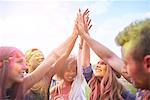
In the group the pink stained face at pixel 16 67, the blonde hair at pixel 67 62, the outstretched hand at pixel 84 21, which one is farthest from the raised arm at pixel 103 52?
the pink stained face at pixel 16 67

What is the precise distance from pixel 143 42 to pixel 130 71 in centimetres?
8

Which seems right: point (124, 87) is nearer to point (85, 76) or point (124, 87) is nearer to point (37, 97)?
point (85, 76)

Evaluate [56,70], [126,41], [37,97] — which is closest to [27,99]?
[37,97]

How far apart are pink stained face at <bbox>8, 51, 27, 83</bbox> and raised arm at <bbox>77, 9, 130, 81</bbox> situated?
349 millimetres

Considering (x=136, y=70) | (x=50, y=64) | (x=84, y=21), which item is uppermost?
(x=84, y=21)

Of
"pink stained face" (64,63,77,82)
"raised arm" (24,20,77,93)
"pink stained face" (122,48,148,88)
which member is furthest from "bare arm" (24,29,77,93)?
"pink stained face" (122,48,148,88)

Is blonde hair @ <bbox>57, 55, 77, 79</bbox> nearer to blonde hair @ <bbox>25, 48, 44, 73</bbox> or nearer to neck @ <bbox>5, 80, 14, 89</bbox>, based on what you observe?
blonde hair @ <bbox>25, 48, 44, 73</bbox>

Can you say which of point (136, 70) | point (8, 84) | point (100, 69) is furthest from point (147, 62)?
point (100, 69)

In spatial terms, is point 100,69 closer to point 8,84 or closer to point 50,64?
point 50,64

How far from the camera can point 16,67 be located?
158 centimetres

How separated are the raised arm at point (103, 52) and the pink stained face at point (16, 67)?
349mm

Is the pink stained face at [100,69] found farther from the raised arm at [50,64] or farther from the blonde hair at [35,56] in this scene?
the blonde hair at [35,56]

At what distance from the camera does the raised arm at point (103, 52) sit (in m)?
1.61

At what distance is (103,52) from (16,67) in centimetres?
39
